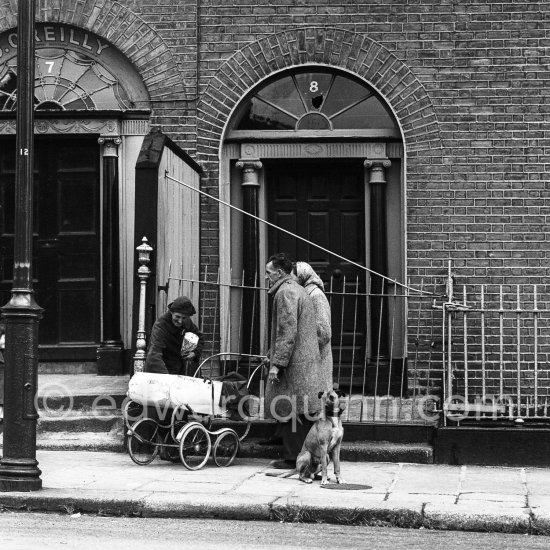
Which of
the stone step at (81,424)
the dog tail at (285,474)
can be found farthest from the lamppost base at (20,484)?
the stone step at (81,424)


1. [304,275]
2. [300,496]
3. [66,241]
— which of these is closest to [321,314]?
[304,275]

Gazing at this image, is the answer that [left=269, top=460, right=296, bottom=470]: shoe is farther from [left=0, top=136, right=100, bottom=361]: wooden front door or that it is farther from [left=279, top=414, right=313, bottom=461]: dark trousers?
[left=0, top=136, right=100, bottom=361]: wooden front door

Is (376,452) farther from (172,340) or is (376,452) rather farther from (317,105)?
(317,105)

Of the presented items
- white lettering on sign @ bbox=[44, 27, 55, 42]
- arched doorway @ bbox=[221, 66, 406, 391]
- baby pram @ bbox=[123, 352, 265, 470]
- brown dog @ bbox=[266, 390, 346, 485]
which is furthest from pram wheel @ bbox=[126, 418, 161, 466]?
white lettering on sign @ bbox=[44, 27, 55, 42]

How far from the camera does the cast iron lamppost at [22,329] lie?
8.66m

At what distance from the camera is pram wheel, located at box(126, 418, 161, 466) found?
9797 mm

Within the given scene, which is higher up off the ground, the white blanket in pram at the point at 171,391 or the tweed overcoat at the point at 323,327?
the tweed overcoat at the point at 323,327

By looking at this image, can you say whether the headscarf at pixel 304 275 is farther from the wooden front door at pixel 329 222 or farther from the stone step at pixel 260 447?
the wooden front door at pixel 329 222

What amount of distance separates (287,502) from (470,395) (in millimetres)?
4433

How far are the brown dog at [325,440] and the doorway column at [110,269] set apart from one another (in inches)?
150

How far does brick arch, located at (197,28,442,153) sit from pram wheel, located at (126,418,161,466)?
12.7ft

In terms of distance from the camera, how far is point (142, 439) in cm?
980

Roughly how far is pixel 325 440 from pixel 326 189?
178 inches

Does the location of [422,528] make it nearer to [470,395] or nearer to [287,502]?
[287,502]
